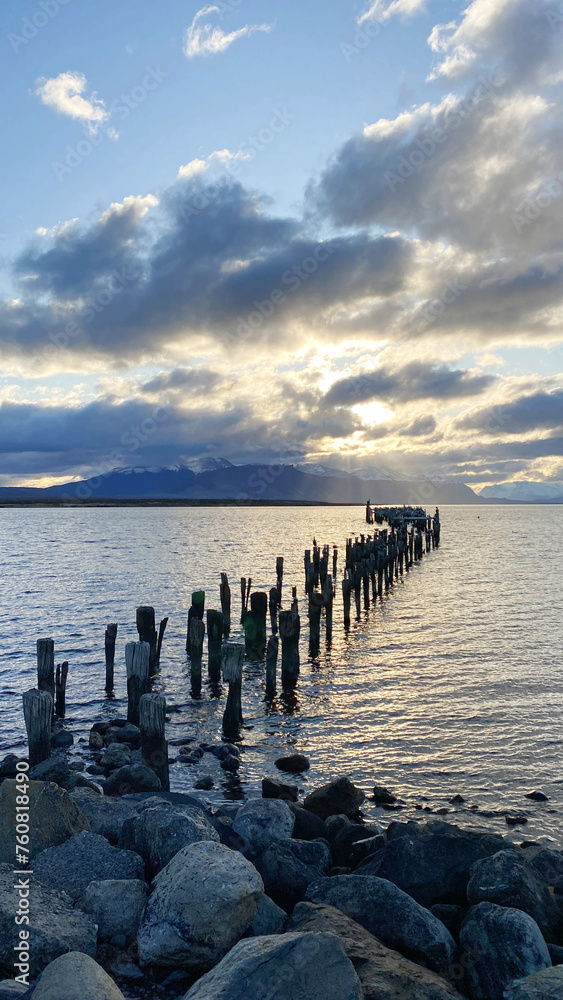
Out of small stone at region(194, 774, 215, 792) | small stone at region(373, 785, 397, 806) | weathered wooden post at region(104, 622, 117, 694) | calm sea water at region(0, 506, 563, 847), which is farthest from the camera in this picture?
weathered wooden post at region(104, 622, 117, 694)

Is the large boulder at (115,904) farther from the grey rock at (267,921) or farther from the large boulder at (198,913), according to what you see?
the grey rock at (267,921)

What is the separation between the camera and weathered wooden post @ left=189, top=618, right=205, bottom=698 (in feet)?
54.1

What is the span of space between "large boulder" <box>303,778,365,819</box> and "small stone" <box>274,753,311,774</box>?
2.08m

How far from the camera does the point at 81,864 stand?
254 inches

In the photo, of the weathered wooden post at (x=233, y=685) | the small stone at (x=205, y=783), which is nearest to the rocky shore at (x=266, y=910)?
→ the small stone at (x=205, y=783)

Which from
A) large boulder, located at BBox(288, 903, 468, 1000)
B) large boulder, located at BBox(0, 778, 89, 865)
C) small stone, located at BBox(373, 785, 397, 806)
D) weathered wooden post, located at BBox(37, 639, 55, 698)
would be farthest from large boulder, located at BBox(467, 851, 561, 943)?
weathered wooden post, located at BBox(37, 639, 55, 698)

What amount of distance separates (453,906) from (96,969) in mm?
3740

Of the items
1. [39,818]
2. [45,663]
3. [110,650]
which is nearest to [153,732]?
[39,818]

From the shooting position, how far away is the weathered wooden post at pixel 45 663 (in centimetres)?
1361

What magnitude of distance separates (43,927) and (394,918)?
3.13 m

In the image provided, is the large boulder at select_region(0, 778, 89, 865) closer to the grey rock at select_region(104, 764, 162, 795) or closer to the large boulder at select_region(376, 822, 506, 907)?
the grey rock at select_region(104, 764, 162, 795)

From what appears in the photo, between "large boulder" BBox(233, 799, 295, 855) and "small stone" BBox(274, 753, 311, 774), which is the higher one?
"large boulder" BBox(233, 799, 295, 855)

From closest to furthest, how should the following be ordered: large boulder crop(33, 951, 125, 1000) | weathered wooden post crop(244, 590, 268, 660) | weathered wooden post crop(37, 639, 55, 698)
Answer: large boulder crop(33, 951, 125, 1000) < weathered wooden post crop(37, 639, 55, 698) < weathered wooden post crop(244, 590, 268, 660)

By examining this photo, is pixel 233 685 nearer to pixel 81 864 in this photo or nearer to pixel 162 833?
pixel 162 833
